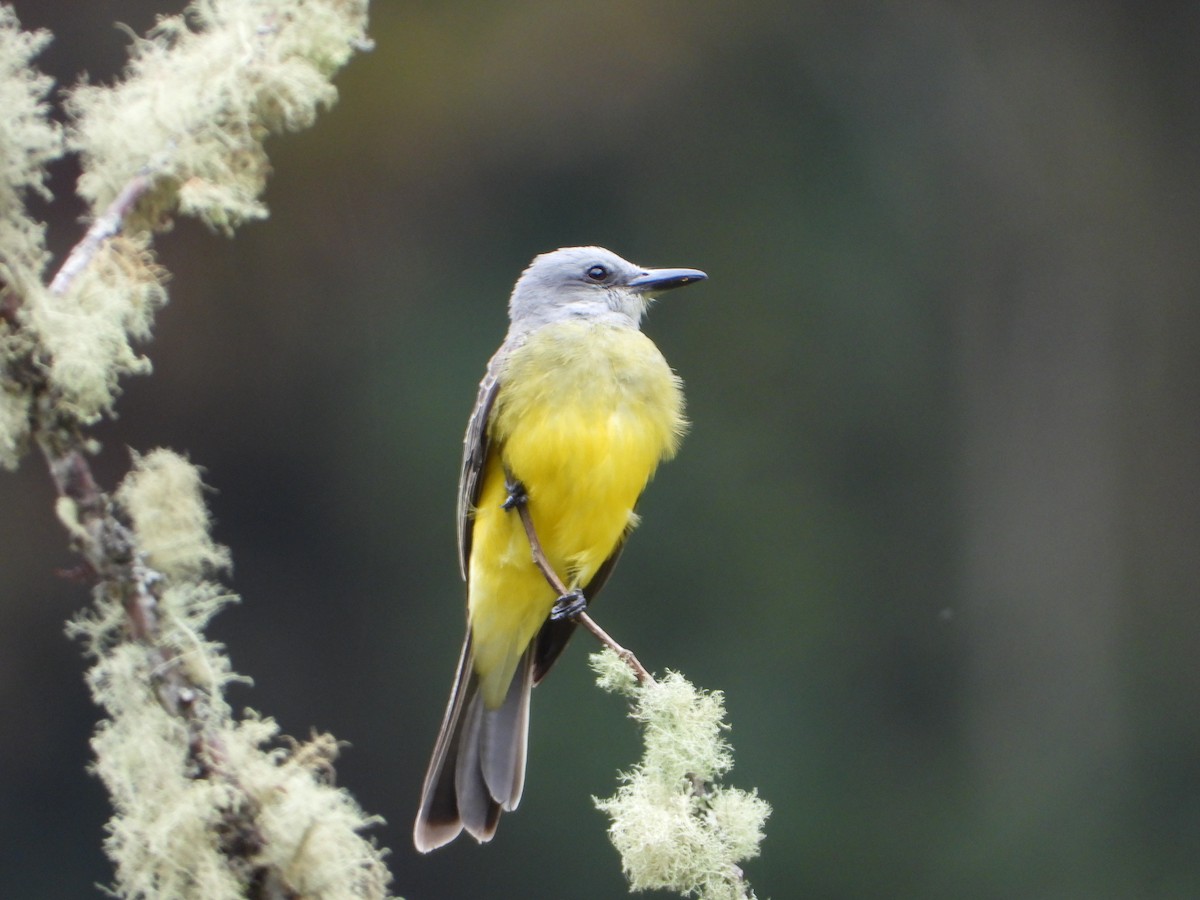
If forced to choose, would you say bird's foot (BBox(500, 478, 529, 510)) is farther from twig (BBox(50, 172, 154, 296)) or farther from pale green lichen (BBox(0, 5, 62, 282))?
pale green lichen (BBox(0, 5, 62, 282))

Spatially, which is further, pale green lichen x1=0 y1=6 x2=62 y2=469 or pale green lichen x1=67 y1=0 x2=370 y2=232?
pale green lichen x1=67 y1=0 x2=370 y2=232

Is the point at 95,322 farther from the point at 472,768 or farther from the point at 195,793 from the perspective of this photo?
the point at 472,768

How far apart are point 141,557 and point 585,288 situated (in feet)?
3.46

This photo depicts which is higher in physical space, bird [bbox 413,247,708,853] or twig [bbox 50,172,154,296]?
bird [bbox 413,247,708,853]

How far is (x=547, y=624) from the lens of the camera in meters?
1.93

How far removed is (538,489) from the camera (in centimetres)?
173

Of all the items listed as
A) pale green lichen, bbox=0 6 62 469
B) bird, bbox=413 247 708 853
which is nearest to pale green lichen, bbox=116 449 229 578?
pale green lichen, bbox=0 6 62 469

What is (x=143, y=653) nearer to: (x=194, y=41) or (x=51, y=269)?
(x=194, y=41)

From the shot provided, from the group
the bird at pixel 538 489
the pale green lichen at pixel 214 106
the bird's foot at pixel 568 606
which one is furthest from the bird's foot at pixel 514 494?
the pale green lichen at pixel 214 106

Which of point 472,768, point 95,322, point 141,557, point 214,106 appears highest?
point 214,106

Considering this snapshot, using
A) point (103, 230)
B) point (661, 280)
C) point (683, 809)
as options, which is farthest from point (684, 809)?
point (661, 280)

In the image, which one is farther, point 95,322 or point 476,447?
point 476,447

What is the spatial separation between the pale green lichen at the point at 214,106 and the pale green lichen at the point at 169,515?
8.2 inches

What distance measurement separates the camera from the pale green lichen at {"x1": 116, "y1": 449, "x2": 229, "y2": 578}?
106 cm
